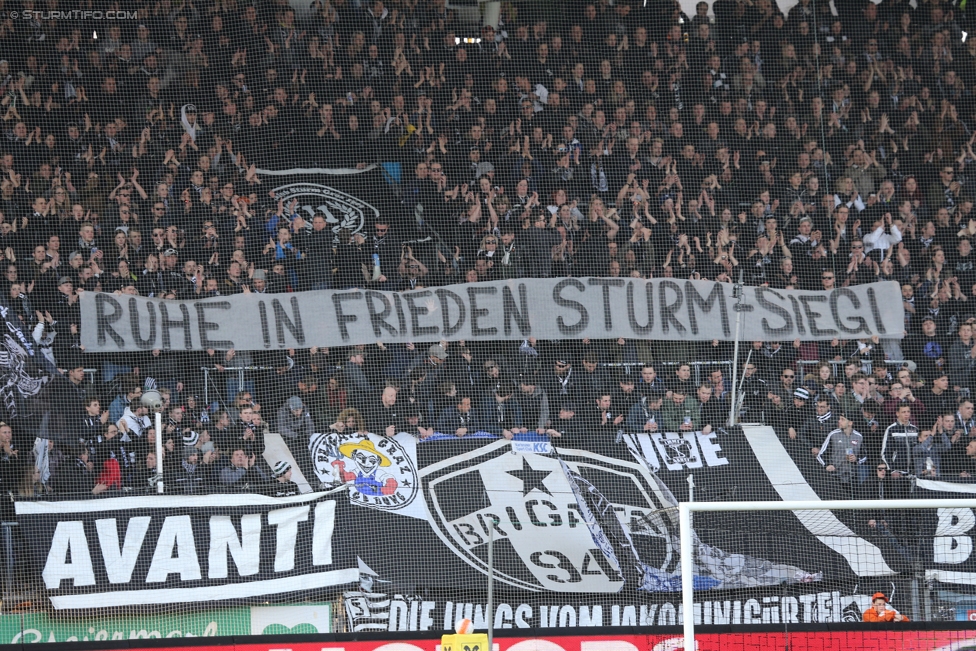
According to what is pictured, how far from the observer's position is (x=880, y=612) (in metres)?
8.52

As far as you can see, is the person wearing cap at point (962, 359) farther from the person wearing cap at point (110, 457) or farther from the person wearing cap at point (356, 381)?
the person wearing cap at point (110, 457)

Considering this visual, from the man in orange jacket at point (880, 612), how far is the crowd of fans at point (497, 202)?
1.57m

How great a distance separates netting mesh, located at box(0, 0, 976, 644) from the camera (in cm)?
858

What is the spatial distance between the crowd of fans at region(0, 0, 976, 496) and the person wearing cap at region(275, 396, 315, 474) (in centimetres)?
3

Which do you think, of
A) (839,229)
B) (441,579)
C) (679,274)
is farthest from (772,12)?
(441,579)

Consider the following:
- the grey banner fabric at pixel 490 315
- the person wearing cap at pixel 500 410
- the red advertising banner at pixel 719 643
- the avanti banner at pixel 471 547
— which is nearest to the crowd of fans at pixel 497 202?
the person wearing cap at pixel 500 410

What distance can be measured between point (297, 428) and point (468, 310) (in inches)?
86.6

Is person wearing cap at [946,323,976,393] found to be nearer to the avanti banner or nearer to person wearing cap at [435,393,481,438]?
the avanti banner

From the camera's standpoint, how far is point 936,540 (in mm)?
8766

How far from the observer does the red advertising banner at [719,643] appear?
7539 millimetres

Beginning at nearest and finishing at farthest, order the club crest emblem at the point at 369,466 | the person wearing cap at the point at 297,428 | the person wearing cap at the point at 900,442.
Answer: the club crest emblem at the point at 369,466 → the person wearing cap at the point at 297,428 → the person wearing cap at the point at 900,442

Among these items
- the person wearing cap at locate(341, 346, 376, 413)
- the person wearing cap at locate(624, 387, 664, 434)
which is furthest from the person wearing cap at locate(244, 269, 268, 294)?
the person wearing cap at locate(624, 387, 664, 434)

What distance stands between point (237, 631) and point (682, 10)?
903 cm

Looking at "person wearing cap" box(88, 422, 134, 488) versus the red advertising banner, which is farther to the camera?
"person wearing cap" box(88, 422, 134, 488)
